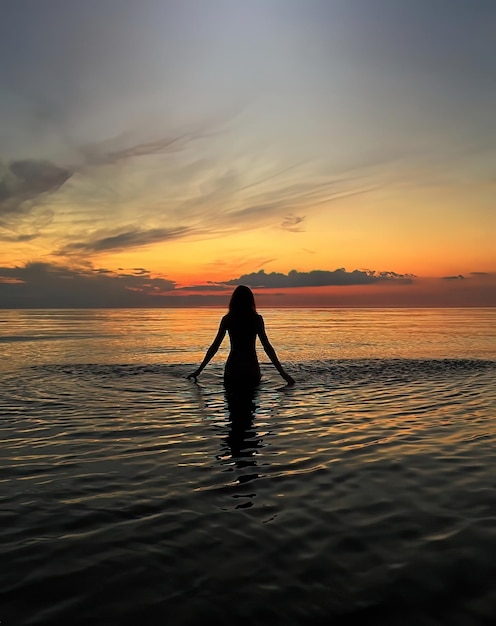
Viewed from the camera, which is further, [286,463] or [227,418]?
[227,418]

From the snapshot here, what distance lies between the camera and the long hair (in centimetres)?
1288

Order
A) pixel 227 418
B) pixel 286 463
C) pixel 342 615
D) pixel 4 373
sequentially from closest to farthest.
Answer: pixel 342 615 < pixel 286 463 < pixel 227 418 < pixel 4 373

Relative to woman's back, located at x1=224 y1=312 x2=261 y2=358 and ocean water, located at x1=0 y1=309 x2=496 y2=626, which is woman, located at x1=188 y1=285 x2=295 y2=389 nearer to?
woman's back, located at x1=224 y1=312 x2=261 y2=358

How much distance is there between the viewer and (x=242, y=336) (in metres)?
13.3

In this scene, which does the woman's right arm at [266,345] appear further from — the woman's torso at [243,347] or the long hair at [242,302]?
the long hair at [242,302]

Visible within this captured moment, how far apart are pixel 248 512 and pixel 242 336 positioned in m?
8.05

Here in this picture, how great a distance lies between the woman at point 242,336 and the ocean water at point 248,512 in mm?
1748

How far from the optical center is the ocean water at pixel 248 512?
12.4 ft

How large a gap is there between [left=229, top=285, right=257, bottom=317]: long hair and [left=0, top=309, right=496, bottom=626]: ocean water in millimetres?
2386

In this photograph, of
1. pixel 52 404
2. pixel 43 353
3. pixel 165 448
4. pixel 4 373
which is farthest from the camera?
pixel 43 353

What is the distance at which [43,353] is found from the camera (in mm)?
25859

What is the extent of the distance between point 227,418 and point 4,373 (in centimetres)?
1133

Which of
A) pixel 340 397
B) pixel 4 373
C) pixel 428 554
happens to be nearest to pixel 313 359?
pixel 340 397

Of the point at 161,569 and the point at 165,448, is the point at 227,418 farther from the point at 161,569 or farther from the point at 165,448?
the point at 161,569
